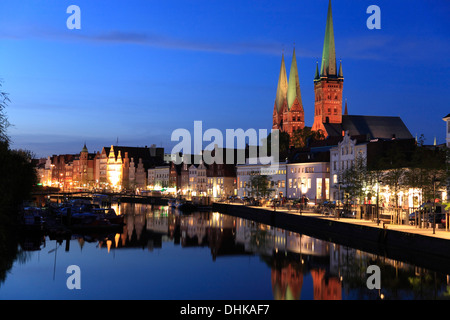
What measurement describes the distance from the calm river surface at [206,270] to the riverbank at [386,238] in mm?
999

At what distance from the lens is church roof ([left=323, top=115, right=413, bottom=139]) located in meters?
172

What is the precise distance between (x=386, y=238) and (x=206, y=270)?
1276 centimetres

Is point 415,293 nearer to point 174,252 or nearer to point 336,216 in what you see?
point 174,252

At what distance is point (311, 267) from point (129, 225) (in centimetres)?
3958

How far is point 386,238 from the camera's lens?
1823 inches

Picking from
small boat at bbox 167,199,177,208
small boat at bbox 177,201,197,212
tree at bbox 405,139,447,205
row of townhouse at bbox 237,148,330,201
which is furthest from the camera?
small boat at bbox 167,199,177,208

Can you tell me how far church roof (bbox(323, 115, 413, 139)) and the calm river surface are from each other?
373ft

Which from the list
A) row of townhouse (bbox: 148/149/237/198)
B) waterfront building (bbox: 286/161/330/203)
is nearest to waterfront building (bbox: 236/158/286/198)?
waterfront building (bbox: 286/161/330/203)

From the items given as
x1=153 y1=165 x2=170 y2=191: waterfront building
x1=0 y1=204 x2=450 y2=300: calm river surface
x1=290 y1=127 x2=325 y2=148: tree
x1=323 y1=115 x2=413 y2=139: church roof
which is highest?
x1=323 y1=115 x2=413 y2=139: church roof

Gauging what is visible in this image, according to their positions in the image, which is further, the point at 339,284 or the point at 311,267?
the point at 311,267

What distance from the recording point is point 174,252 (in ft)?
176

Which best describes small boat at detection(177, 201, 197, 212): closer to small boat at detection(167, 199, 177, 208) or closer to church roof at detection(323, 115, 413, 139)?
small boat at detection(167, 199, 177, 208)

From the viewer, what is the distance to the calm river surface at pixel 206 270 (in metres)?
35.3
